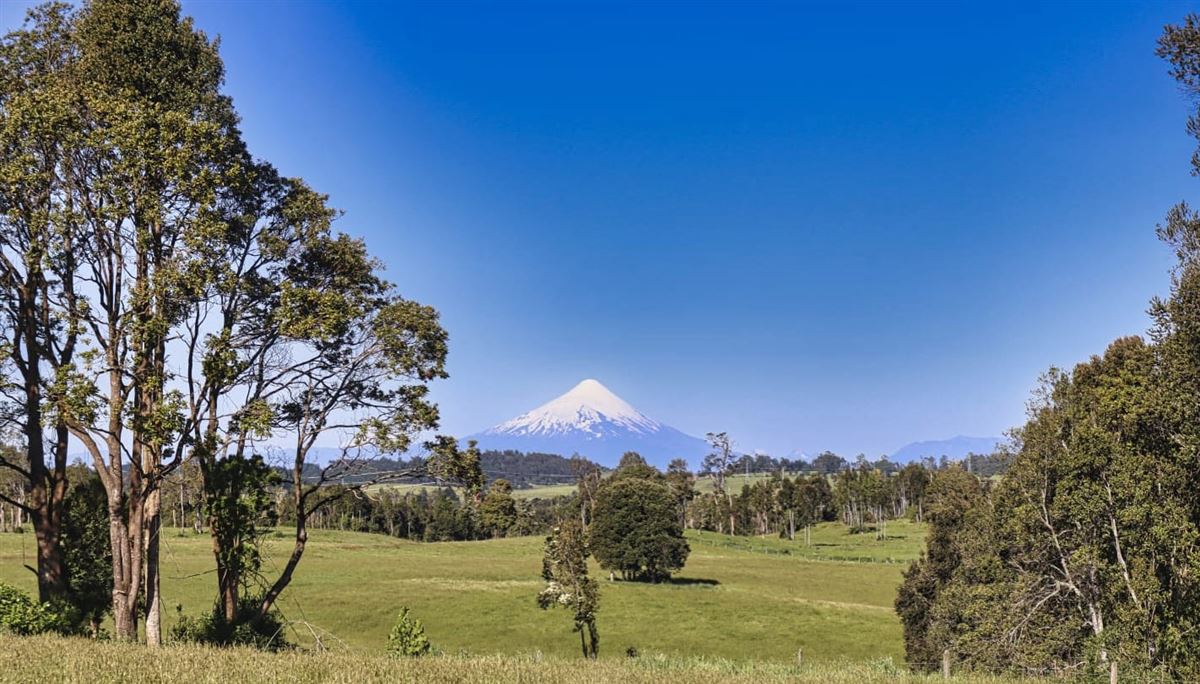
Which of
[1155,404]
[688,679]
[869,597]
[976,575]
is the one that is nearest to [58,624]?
[688,679]

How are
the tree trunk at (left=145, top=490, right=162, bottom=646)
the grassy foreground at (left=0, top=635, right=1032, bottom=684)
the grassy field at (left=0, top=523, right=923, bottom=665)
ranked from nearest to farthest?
the grassy foreground at (left=0, top=635, right=1032, bottom=684) → the tree trunk at (left=145, top=490, right=162, bottom=646) → the grassy field at (left=0, top=523, right=923, bottom=665)

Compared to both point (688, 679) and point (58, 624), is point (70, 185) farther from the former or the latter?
point (688, 679)

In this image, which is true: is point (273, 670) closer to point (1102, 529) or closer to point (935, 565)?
point (1102, 529)

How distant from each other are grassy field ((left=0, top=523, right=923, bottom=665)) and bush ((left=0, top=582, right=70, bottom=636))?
17.6 feet

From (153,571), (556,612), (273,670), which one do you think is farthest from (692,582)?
(273,670)

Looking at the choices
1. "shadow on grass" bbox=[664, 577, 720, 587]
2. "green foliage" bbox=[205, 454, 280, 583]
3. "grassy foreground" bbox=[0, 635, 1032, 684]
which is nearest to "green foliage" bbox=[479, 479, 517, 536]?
"shadow on grass" bbox=[664, 577, 720, 587]

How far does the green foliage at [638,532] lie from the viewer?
3214 inches

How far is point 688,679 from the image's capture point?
11.4 metres

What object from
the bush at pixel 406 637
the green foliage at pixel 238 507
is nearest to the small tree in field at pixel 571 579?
the bush at pixel 406 637

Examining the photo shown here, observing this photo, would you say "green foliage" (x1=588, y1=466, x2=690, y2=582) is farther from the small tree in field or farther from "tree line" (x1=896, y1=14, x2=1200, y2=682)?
"tree line" (x1=896, y1=14, x2=1200, y2=682)

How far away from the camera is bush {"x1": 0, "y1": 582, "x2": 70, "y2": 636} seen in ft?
58.7

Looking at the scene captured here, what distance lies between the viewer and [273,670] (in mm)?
10695

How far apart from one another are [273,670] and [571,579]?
121 feet

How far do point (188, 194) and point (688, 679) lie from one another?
1576 centimetres
